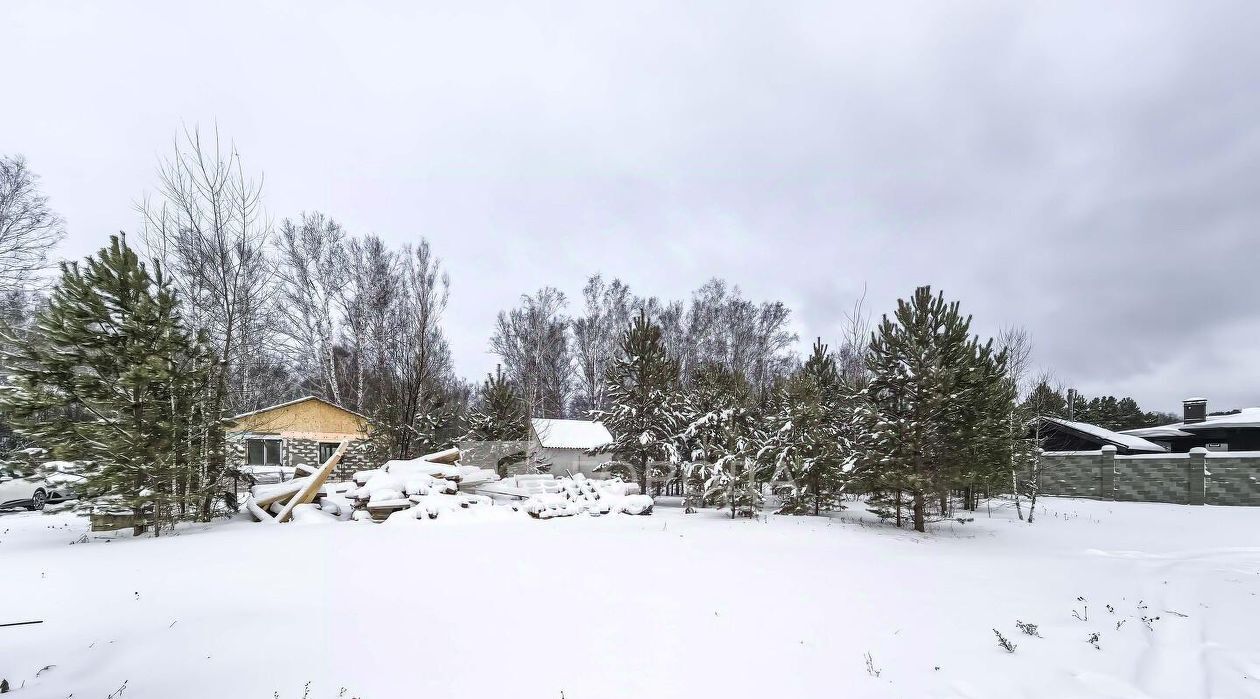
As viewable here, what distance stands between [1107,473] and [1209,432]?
399 inches

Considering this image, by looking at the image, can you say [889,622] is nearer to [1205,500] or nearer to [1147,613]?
[1147,613]

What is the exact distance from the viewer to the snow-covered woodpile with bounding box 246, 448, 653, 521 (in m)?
11.6

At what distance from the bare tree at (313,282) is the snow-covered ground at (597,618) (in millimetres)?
17260

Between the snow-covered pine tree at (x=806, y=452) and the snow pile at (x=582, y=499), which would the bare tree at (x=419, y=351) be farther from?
the snow-covered pine tree at (x=806, y=452)

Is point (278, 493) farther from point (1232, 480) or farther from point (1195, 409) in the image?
point (1195, 409)

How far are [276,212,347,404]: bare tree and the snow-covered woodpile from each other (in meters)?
12.8

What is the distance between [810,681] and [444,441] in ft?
66.5

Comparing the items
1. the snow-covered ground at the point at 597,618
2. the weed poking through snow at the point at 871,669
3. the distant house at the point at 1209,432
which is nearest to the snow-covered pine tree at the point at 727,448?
the snow-covered ground at the point at 597,618

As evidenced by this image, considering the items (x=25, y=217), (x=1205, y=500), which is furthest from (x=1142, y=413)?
(x=25, y=217)

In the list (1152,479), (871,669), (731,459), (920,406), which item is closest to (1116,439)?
(1152,479)

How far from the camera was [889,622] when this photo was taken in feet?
17.8

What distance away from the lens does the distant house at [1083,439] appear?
24.6m

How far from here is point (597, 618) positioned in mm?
5406

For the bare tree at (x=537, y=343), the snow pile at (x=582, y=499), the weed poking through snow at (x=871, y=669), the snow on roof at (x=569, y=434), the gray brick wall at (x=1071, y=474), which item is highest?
the bare tree at (x=537, y=343)
